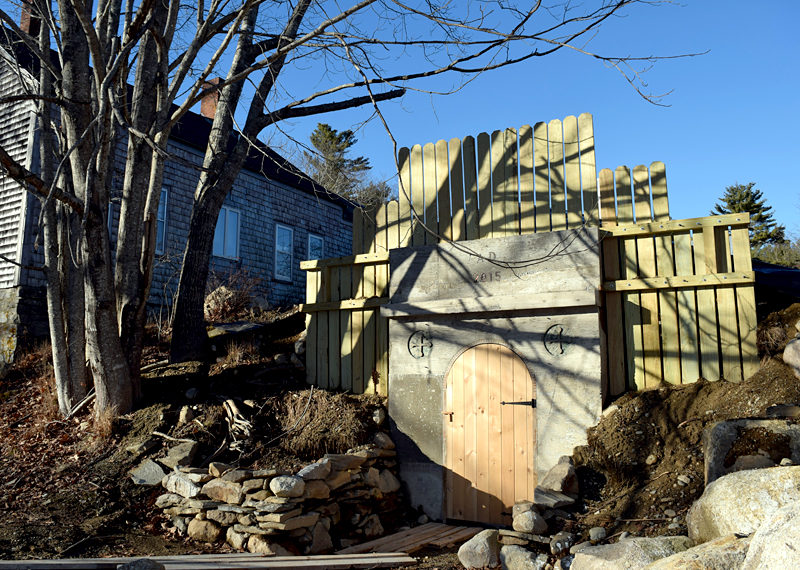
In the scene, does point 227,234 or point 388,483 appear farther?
point 227,234

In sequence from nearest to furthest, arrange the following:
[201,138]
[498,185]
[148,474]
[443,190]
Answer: [148,474], [498,185], [443,190], [201,138]

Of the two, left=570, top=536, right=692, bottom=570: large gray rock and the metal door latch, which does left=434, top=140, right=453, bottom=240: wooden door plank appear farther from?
left=570, top=536, right=692, bottom=570: large gray rock

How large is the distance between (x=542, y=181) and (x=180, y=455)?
5.11 metres

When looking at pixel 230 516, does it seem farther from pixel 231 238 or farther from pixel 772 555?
pixel 231 238

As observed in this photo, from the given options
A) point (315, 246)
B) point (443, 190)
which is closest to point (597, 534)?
point (443, 190)

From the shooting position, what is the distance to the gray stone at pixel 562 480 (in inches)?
228

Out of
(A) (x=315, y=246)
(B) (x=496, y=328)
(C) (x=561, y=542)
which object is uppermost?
(A) (x=315, y=246)

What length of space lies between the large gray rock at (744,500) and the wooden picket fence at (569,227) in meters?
2.45

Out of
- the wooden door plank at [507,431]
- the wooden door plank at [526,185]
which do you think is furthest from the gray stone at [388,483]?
the wooden door plank at [526,185]

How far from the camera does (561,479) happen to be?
19.1 ft

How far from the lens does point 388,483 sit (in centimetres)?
702

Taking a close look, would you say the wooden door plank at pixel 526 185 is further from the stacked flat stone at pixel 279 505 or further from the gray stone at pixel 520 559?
the gray stone at pixel 520 559

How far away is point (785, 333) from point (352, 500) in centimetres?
470

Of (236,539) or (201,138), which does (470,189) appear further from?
(201,138)
